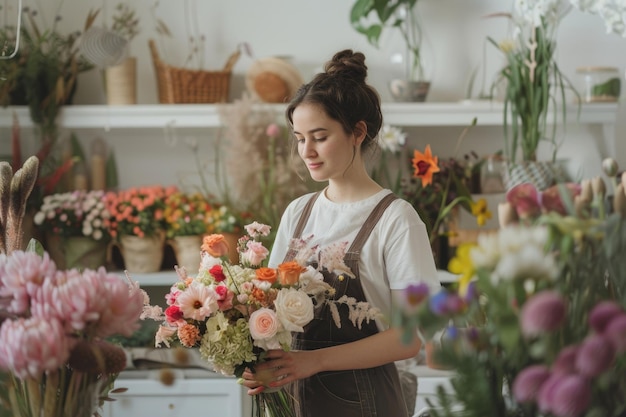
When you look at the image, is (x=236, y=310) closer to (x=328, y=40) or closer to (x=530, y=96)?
(x=530, y=96)

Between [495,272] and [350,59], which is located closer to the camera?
[495,272]

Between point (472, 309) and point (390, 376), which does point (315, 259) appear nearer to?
point (390, 376)

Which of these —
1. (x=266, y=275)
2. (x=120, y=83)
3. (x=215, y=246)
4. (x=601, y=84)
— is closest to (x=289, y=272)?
(x=266, y=275)

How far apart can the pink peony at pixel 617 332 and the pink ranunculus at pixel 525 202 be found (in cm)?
18

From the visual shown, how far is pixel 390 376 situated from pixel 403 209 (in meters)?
0.36

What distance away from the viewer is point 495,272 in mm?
776

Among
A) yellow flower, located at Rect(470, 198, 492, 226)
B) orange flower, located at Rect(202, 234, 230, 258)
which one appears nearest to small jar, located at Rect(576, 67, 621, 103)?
yellow flower, located at Rect(470, 198, 492, 226)

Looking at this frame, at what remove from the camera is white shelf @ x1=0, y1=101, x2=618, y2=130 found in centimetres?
336

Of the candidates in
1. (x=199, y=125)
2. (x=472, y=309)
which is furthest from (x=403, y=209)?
(x=199, y=125)

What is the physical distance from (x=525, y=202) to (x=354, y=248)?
34.6 inches

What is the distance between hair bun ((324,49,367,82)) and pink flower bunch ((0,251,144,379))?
3.07 ft

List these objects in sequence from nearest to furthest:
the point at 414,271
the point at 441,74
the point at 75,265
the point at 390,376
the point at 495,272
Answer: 1. the point at 495,272
2. the point at 414,271
3. the point at 390,376
4. the point at 75,265
5. the point at 441,74

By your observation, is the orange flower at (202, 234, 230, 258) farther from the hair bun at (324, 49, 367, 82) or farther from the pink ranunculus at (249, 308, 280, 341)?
the hair bun at (324, 49, 367, 82)

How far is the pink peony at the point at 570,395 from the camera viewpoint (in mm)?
693
